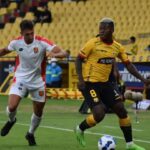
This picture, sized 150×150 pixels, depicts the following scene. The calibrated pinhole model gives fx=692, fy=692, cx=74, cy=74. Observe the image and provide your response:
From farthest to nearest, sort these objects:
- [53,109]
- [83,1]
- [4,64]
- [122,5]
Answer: [83,1], [122,5], [4,64], [53,109]

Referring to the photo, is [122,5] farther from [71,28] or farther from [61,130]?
[61,130]

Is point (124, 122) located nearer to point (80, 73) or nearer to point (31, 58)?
point (80, 73)

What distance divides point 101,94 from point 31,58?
144cm

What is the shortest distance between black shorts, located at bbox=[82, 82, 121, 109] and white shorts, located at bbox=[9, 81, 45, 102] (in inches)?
40.1

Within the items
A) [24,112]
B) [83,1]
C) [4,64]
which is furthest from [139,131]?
[83,1]

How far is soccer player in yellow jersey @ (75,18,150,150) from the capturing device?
37.1ft

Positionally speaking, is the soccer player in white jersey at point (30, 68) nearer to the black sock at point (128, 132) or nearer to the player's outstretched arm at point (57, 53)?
the player's outstretched arm at point (57, 53)

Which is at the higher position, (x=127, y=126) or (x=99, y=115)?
(x=99, y=115)

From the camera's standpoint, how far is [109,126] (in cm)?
1652

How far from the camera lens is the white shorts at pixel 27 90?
12.1 meters

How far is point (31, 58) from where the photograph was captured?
12.0 meters

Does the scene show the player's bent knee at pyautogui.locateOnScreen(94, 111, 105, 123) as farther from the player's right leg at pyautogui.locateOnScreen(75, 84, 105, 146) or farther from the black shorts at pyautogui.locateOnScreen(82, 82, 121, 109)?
the black shorts at pyautogui.locateOnScreen(82, 82, 121, 109)

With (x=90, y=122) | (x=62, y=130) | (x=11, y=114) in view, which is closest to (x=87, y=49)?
(x=90, y=122)

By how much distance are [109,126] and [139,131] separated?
48.1 inches
